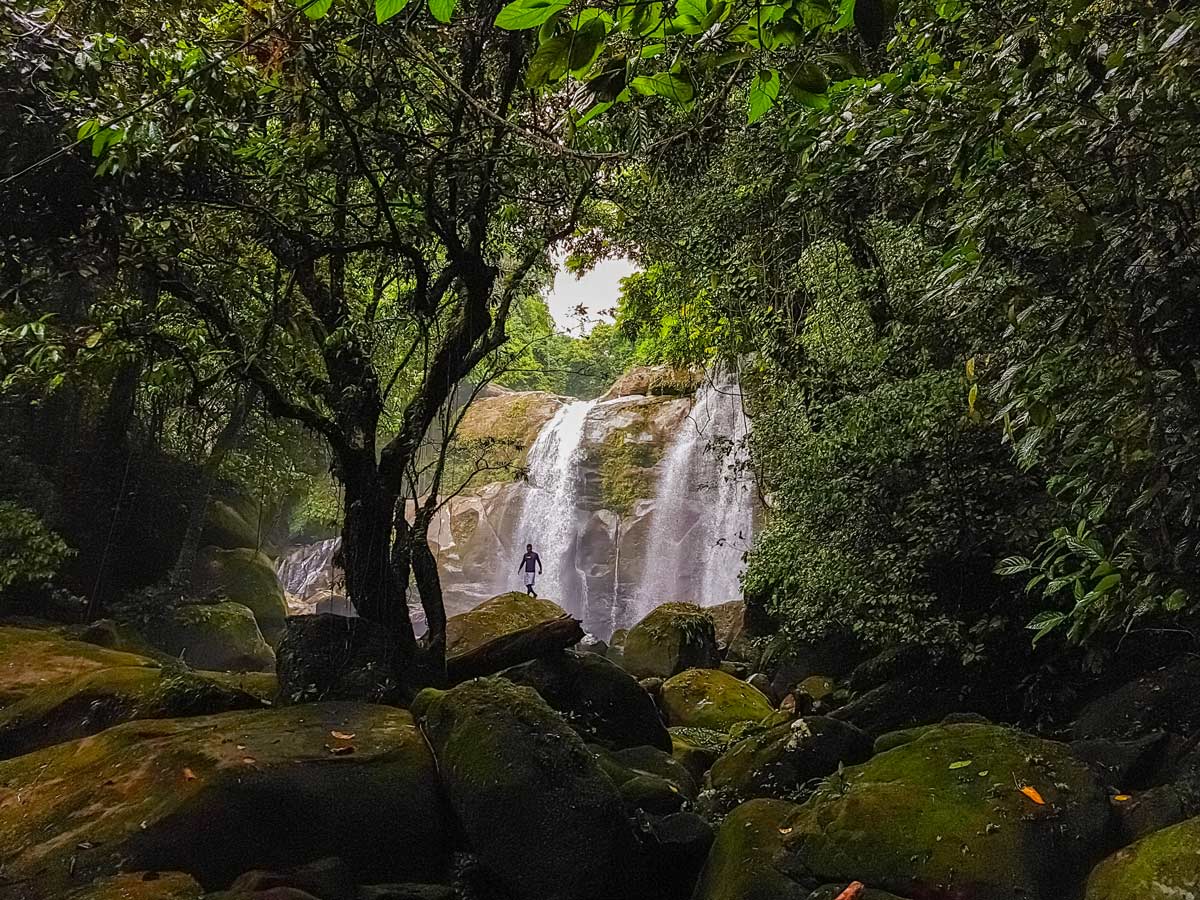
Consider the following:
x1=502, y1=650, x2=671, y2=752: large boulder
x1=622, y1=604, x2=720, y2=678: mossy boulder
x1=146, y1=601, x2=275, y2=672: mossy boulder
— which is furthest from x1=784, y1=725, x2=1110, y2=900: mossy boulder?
x1=146, y1=601, x2=275, y2=672: mossy boulder

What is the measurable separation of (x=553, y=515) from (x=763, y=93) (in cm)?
2099

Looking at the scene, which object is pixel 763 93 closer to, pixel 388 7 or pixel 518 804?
pixel 388 7

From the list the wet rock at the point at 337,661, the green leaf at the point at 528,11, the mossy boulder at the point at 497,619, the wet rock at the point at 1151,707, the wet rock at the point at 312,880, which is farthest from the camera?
the mossy boulder at the point at 497,619

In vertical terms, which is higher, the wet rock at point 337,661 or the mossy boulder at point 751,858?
the wet rock at point 337,661

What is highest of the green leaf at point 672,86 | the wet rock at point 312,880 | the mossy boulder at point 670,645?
the green leaf at point 672,86

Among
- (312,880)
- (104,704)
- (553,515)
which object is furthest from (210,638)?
(553,515)

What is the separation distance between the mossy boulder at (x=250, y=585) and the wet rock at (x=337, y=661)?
7.40 meters

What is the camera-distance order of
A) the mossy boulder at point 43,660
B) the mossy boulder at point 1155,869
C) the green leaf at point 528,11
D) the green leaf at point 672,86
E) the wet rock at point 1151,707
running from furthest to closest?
1. the mossy boulder at point 43,660
2. the wet rock at point 1151,707
3. the mossy boulder at point 1155,869
4. the green leaf at point 672,86
5. the green leaf at point 528,11

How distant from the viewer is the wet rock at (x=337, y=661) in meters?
6.48

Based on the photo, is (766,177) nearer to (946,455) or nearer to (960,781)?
(946,455)

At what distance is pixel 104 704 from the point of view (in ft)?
19.7

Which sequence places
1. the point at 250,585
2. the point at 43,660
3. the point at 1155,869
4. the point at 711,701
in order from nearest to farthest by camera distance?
the point at 1155,869, the point at 43,660, the point at 711,701, the point at 250,585

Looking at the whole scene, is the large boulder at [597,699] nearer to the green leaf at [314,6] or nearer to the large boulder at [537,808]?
the large boulder at [537,808]

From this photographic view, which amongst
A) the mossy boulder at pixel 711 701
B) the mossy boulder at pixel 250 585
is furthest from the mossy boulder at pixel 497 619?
the mossy boulder at pixel 250 585
